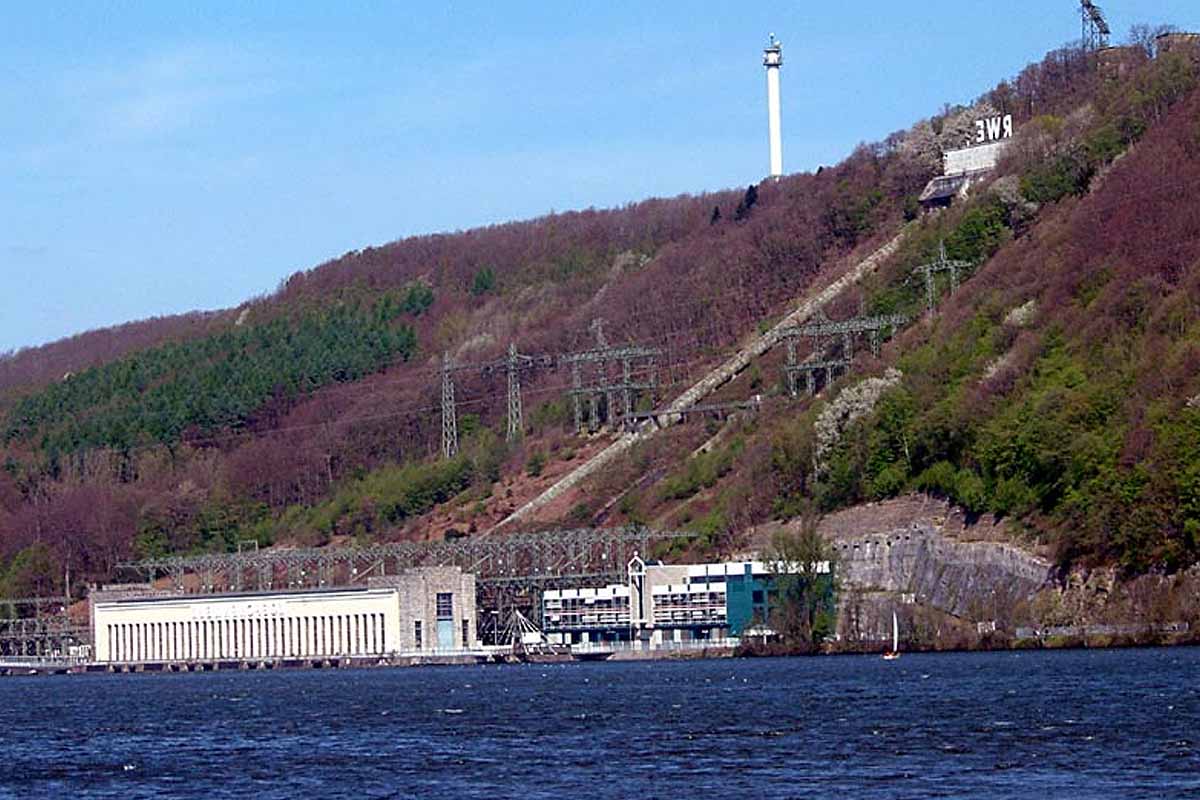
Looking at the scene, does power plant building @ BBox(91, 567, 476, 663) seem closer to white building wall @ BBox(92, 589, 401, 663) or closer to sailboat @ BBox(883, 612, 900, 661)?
white building wall @ BBox(92, 589, 401, 663)

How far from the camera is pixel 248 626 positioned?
607 feet

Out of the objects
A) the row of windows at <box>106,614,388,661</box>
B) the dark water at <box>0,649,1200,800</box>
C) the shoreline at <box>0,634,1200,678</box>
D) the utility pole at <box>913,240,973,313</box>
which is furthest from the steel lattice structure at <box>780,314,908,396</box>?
the dark water at <box>0,649,1200,800</box>

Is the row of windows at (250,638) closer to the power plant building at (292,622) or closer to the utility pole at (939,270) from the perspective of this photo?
the power plant building at (292,622)

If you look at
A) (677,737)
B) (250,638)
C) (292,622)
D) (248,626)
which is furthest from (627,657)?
(677,737)

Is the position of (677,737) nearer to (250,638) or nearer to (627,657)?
(627,657)

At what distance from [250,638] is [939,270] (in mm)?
57477

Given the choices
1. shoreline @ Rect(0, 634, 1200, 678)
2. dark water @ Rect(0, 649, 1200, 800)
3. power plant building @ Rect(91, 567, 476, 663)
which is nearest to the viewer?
dark water @ Rect(0, 649, 1200, 800)

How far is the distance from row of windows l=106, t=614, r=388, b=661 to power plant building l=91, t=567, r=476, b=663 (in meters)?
0.07

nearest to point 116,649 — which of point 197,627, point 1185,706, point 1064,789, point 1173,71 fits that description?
point 197,627

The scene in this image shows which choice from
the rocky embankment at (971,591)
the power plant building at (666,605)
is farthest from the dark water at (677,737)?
the power plant building at (666,605)

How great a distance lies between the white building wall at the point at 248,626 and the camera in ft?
577

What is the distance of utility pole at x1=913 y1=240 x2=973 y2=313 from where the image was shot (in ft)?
609

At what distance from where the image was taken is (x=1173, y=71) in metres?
190

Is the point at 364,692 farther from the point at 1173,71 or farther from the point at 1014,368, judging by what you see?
the point at 1173,71
